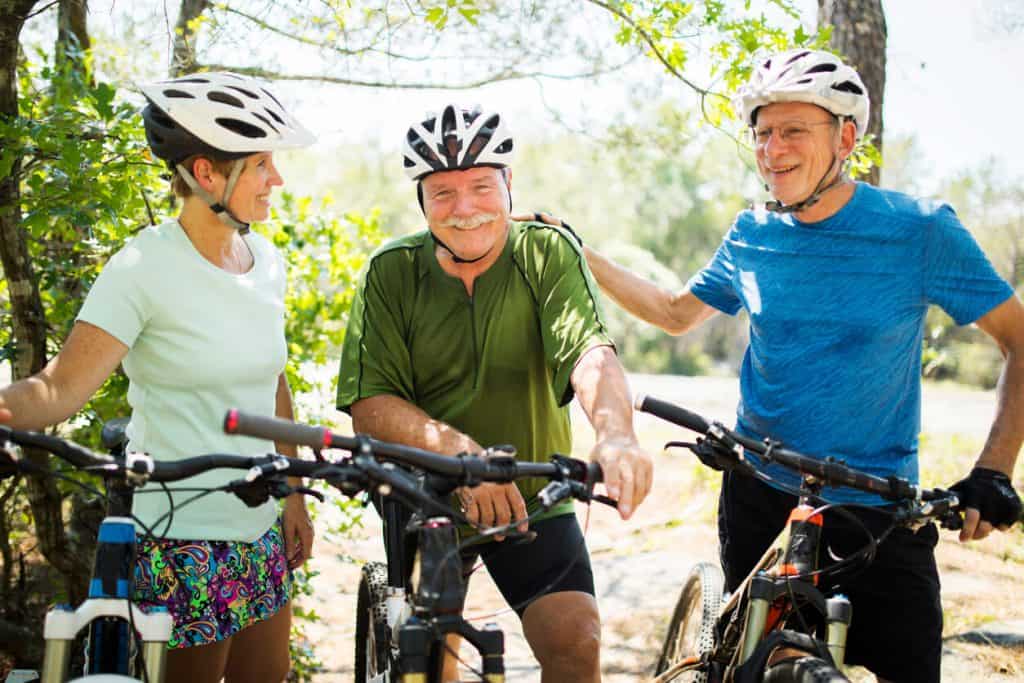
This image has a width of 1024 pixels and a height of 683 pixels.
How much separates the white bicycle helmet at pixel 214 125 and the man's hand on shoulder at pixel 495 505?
Answer: 1.01m

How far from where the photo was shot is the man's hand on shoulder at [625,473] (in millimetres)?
2572

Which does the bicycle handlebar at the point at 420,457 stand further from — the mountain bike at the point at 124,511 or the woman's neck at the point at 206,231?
the woman's neck at the point at 206,231

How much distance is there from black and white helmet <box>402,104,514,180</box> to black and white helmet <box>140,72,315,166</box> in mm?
344

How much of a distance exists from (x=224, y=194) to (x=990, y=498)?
7.63 feet

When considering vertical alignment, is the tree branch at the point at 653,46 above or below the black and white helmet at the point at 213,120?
above

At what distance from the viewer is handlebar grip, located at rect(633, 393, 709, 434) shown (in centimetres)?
292

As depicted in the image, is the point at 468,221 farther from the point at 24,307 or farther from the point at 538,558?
the point at 24,307

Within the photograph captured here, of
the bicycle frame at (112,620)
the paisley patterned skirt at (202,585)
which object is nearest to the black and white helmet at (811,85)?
the paisley patterned skirt at (202,585)

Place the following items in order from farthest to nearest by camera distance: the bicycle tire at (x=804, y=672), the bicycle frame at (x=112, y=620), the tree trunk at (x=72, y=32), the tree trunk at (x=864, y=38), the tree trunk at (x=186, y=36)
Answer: the tree trunk at (x=864, y=38) < the tree trunk at (x=186, y=36) < the tree trunk at (x=72, y=32) < the bicycle tire at (x=804, y=672) < the bicycle frame at (x=112, y=620)

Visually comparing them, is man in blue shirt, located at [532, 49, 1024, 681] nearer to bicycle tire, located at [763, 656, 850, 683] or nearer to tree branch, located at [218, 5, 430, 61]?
bicycle tire, located at [763, 656, 850, 683]

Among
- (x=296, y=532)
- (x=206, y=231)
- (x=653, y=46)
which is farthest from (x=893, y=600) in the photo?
(x=653, y=46)

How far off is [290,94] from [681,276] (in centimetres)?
4640

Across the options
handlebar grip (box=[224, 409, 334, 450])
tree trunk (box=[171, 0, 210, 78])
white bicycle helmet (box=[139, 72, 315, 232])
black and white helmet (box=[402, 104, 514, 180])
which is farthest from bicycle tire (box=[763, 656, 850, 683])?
tree trunk (box=[171, 0, 210, 78])

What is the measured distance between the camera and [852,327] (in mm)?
3426
